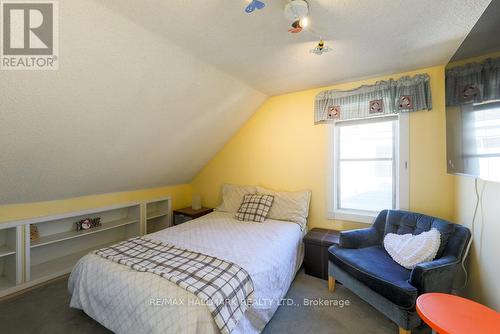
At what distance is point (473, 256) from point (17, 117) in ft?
12.2

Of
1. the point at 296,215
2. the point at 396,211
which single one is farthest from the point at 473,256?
the point at 296,215

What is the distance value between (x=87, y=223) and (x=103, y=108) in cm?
179

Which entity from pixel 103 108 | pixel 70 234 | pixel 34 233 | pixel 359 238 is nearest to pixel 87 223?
pixel 70 234

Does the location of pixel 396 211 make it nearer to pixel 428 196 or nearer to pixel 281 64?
Answer: pixel 428 196

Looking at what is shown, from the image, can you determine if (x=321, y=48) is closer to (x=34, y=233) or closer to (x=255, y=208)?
(x=255, y=208)

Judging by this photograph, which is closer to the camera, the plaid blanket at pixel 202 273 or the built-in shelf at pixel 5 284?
the plaid blanket at pixel 202 273

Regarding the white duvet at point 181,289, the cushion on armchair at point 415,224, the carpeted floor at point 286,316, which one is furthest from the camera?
the cushion on armchair at point 415,224

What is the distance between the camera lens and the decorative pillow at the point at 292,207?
2805 mm

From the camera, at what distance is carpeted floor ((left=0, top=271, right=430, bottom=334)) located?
1.72 metres

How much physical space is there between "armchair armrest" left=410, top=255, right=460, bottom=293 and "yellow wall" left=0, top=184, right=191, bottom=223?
3368 mm

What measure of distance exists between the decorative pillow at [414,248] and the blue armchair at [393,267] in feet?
0.18

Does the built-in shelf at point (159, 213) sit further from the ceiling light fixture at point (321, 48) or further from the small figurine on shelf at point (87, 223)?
the ceiling light fixture at point (321, 48)

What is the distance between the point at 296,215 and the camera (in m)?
2.80

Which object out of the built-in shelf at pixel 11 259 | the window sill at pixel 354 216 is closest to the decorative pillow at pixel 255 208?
the window sill at pixel 354 216
